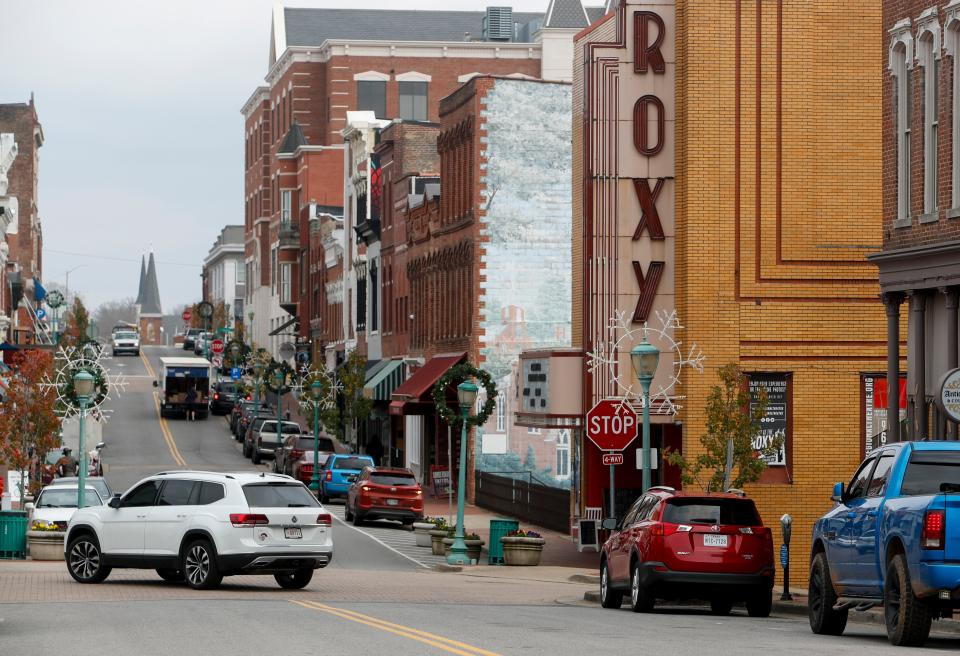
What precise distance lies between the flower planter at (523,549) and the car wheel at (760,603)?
11.3 m

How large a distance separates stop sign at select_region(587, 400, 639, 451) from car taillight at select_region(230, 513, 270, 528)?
279 inches

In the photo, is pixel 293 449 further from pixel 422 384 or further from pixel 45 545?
pixel 45 545

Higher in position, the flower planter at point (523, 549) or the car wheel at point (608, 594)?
the car wheel at point (608, 594)

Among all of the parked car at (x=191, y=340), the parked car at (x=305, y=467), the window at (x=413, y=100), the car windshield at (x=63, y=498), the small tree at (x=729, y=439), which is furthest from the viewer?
the parked car at (x=191, y=340)

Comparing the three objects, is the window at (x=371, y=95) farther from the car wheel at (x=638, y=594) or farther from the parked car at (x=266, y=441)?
the car wheel at (x=638, y=594)

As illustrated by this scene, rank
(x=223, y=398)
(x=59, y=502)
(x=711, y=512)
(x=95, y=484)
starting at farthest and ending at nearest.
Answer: (x=223, y=398), (x=95, y=484), (x=59, y=502), (x=711, y=512)

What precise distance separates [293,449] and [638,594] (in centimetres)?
3661

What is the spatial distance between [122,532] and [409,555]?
13.1 meters

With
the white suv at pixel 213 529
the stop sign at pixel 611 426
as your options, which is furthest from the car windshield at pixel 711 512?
the stop sign at pixel 611 426

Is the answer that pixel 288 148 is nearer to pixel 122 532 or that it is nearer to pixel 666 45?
pixel 666 45

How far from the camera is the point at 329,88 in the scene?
103875mm

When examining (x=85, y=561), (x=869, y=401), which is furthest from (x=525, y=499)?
(x=85, y=561)

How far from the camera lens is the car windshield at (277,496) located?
75.5ft

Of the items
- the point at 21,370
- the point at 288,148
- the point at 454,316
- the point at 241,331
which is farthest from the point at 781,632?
the point at 241,331
